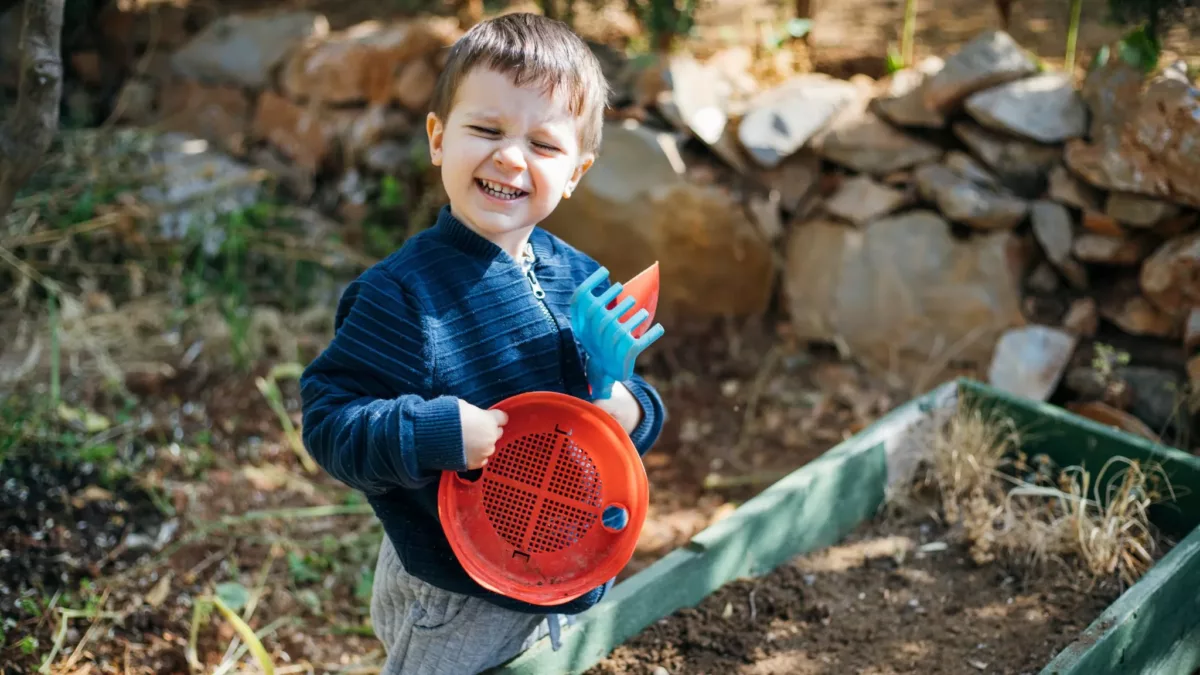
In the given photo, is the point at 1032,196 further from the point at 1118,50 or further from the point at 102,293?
the point at 102,293

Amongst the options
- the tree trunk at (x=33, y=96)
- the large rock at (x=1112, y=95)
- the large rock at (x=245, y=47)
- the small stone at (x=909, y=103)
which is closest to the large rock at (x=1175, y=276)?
the large rock at (x=1112, y=95)

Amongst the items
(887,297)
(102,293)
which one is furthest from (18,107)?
(887,297)

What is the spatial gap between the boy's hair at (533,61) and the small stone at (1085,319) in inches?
83.7

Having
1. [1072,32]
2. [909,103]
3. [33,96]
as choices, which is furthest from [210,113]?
[1072,32]

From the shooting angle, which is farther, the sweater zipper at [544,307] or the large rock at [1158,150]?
the large rock at [1158,150]

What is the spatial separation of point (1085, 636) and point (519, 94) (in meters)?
1.34

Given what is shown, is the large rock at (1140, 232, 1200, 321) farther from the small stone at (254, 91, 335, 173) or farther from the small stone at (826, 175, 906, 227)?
the small stone at (254, 91, 335, 173)

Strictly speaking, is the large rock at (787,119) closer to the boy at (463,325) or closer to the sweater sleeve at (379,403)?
the boy at (463,325)

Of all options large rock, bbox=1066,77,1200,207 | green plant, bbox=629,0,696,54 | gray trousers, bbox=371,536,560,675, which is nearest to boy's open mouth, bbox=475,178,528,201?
gray trousers, bbox=371,536,560,675

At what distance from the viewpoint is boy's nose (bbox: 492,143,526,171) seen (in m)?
1.66

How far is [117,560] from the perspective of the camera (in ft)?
9.23

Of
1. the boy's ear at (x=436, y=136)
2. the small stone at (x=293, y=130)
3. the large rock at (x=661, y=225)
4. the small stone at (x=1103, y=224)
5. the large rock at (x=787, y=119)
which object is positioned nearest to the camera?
the boy's ear at (x=436, y=136)

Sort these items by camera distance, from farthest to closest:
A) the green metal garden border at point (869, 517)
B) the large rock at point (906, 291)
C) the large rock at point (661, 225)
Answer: the large rock at point (661, 225), the large rock at point (906, 291), the green metal garden border at point (869, 517)

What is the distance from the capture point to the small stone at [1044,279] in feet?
11.3
